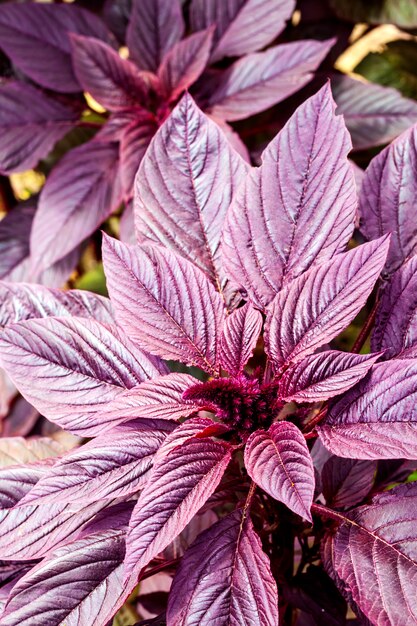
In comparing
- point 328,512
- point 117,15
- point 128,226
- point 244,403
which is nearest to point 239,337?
point 244,403

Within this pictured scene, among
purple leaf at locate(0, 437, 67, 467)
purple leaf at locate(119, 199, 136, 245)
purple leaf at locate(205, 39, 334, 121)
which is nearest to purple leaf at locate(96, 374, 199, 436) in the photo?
purple leaf at locate(0, 437, 67, 467)

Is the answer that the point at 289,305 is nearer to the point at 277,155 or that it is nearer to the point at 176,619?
the point at 277,155

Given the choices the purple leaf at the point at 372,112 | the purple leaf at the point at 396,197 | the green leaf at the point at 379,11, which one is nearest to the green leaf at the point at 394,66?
the green leaf at the point at 379,11

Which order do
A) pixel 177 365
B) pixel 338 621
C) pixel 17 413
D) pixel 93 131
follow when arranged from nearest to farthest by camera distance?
pixel 338 621 < pixel 177 365 < pixel 17 413 < pixel 93 131

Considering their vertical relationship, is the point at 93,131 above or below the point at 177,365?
above

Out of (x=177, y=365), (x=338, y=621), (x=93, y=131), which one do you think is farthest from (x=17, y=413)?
(x=338, y=621)

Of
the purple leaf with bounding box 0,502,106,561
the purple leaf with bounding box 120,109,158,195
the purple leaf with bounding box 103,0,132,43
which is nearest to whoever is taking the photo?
the purple leaf with bounding box 0,502,106,561

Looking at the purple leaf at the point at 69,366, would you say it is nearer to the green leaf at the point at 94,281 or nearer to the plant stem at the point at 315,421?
the plant stem at the point at 315,421

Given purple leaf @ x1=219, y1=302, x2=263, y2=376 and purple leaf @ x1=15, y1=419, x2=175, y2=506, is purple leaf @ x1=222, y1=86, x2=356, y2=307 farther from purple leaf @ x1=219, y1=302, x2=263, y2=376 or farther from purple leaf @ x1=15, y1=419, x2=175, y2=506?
purple leaf @ x1=15, y1=419, x2=175, y2=506
